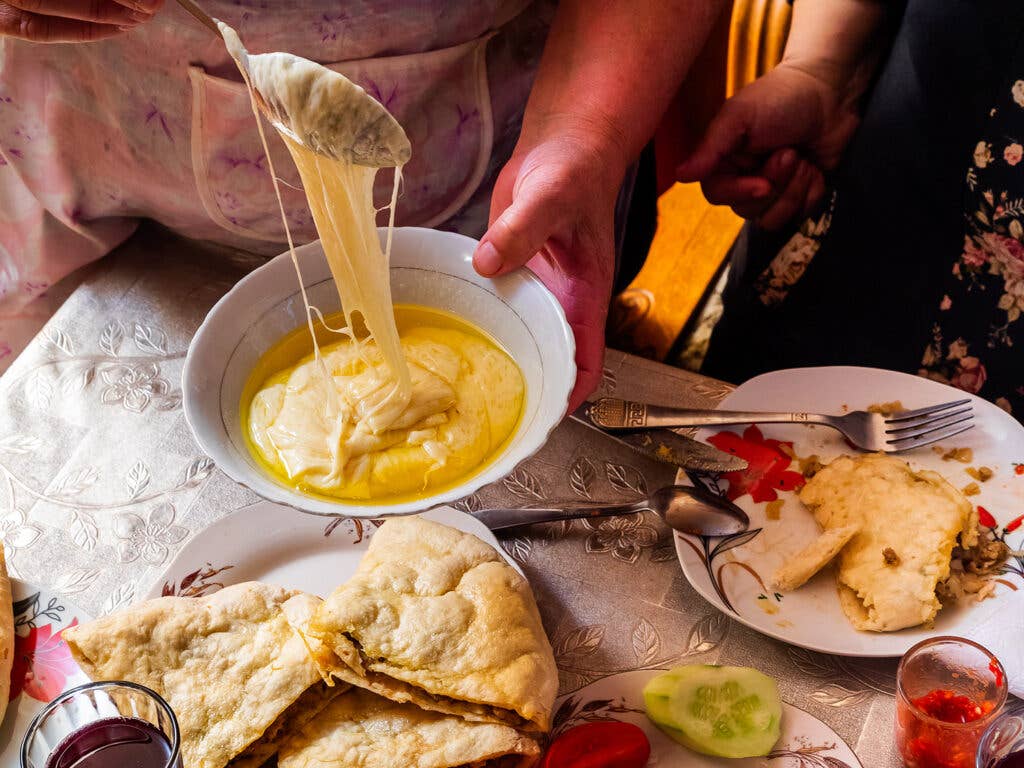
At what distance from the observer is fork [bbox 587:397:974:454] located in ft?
5.79

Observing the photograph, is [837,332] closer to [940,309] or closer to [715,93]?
[940,309]

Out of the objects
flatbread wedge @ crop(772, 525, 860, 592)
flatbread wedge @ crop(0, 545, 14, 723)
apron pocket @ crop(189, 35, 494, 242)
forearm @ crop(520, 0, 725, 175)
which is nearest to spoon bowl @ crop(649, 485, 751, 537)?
flatbread wedge @ crop(772, 525, 860, 592)

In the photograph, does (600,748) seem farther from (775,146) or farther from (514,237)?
(775,146)

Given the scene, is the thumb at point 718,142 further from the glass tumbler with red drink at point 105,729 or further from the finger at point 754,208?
the glass tumbler with red drink at point 105,729

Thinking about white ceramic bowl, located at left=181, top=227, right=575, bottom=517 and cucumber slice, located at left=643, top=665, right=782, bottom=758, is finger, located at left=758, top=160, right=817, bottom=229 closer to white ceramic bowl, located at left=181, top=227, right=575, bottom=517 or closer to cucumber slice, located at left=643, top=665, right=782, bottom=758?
white ceramic bowl, located at left=181, top=227, right=575, bottom=517

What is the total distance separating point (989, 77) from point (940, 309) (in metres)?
0.50

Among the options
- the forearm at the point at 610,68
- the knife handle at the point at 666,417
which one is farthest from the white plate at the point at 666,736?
the forearm at the point at 610,68

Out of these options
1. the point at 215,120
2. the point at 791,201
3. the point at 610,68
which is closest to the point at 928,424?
the point at 791,201

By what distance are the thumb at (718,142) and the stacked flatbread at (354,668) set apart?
3.77ft

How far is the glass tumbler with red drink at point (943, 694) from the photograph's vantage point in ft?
4.48

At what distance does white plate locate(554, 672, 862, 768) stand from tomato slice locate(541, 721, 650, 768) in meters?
0.03

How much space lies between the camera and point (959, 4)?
72.9 inches

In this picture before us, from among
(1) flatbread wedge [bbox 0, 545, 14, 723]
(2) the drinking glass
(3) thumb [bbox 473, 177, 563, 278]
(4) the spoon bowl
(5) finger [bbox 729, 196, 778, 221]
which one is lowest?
(1) flatbread wedge [bbox 0, 545, 14, 723]

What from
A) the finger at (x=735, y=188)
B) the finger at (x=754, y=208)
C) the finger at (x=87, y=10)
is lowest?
the finger at (x=754, y=208)
